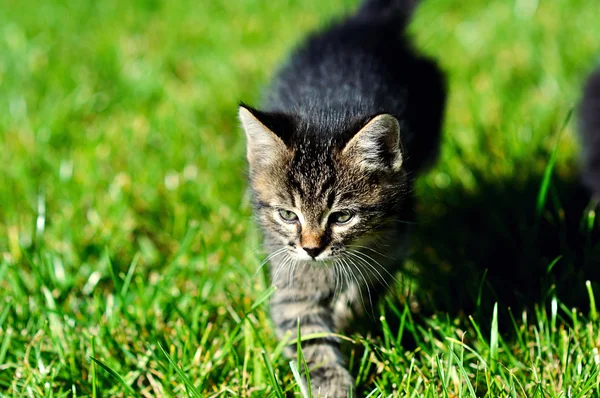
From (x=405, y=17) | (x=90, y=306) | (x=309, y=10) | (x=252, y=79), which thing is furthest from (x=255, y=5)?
(x=90, y=306)

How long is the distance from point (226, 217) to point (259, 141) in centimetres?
→ 94

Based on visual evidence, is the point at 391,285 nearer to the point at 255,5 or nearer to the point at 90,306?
the point at 90,306

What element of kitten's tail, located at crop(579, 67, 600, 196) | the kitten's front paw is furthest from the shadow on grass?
the kitten's front paw

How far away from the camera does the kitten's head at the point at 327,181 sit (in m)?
2.18

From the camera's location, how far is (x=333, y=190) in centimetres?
220

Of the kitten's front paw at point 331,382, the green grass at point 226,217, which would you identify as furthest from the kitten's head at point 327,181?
the kitten's front paw at point 331,382

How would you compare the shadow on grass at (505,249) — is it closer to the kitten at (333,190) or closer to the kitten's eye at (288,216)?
the kitten at (333,190)

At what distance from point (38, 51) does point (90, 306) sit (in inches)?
106

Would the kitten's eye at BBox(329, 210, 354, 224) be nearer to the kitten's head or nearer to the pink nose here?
the kitten's head

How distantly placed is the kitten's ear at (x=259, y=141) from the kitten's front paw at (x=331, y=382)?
782mm

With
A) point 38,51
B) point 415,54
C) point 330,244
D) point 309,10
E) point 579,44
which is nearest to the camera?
point 330,244

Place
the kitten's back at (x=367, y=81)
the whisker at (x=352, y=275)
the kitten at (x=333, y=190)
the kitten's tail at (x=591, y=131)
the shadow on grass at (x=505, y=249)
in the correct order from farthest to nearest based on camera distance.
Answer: the kitten's tail at (x=591, y=131) < the shadow on grass at (x=505, y=249) < the kitten's back at (x=367, y=81) < the whisker at (x=352, y=275) < the kitten at (x=333, y=190)

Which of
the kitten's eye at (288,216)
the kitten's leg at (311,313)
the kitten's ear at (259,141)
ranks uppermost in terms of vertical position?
the kitten's ear at (259,141)

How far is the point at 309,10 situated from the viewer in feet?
17.1
